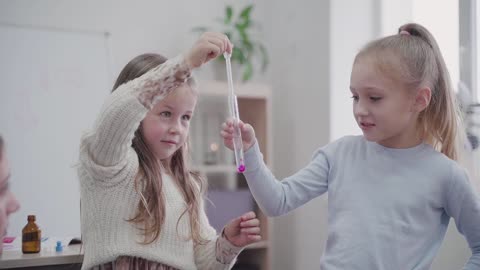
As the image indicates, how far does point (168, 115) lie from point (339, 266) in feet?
1.65

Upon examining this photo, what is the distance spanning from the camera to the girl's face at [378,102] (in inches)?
49.5

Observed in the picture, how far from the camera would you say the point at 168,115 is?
1.34 metres

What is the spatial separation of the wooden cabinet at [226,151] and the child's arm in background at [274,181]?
5.22 ft

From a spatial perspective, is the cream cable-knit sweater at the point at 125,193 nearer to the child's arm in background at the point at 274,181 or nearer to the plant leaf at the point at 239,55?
the child's arm in background at the point at 274,181

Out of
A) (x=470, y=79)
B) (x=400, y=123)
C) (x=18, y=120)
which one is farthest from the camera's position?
(x=18, y=120)

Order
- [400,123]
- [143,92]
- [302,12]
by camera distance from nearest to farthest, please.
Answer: [143,92]
[400,123]
[302,12]

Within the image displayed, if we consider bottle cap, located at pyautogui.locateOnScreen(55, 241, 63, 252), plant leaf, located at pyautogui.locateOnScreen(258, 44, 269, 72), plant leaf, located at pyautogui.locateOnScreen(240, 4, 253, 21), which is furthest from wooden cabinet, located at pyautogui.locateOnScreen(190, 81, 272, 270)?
bottle cap, located at pyautogui.locateOnScreen(55, 241, 63, 252)

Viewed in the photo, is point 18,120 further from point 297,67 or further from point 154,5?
point 297,67

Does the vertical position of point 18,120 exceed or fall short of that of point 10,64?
it falls short

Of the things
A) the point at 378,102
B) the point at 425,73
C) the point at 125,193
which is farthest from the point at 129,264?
the point at 425,73

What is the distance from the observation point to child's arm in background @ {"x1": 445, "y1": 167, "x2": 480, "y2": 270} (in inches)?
48.4

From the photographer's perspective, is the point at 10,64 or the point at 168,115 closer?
the point at 168,115

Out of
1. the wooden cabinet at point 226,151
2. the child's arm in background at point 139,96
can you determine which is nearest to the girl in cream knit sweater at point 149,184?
the child's arm in background at point 139,96

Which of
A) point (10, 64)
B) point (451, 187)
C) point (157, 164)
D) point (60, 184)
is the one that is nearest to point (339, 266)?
point (451, 187)
